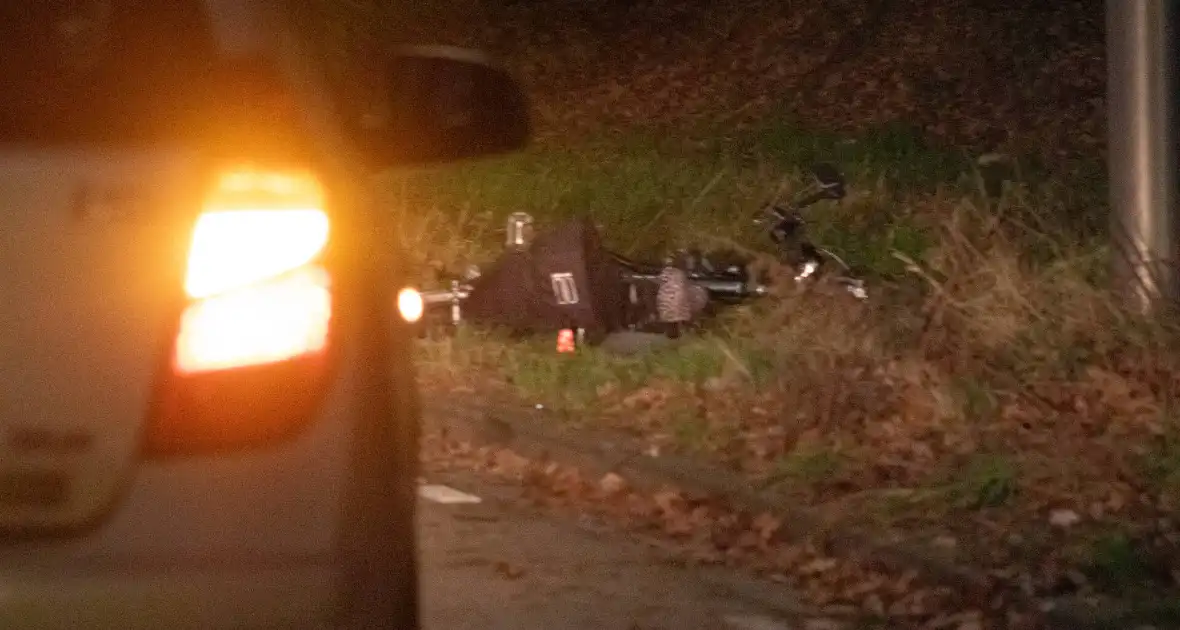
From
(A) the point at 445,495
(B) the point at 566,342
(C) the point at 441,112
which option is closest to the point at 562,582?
(A) the point at 445,495

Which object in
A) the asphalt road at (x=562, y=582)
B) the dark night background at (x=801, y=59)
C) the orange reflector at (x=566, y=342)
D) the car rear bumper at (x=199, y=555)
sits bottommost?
the asphalt road at (x=562, y=582)

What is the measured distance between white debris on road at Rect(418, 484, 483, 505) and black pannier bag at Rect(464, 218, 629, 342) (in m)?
1.82

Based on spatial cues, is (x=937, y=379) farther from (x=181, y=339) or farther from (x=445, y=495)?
(x=181, y=339)

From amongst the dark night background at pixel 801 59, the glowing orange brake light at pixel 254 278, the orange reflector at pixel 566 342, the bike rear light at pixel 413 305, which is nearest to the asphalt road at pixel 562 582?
the bike rear light at pixel 413 305

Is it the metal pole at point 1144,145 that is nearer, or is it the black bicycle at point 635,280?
the metal pole at point 1144,145

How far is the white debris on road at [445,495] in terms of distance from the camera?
6.91 meters

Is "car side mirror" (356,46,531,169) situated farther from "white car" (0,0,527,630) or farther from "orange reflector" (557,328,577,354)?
"orange reflector" (557,328,577,354)

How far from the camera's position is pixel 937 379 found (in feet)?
22.6

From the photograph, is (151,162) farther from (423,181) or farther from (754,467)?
(423,181)

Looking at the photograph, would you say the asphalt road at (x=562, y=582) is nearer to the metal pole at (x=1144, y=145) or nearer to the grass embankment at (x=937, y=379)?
the grass embankment at (x=937, y=379)

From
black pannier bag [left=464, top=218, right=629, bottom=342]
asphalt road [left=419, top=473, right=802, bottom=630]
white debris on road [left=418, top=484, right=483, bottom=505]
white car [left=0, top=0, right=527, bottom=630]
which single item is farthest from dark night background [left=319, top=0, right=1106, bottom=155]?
white car [left=0, top=0, right=527, bottom=630]

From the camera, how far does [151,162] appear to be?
2.33 metres

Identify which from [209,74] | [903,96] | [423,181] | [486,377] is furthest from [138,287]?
[903,96]

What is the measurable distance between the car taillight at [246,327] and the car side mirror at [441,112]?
0.40m
